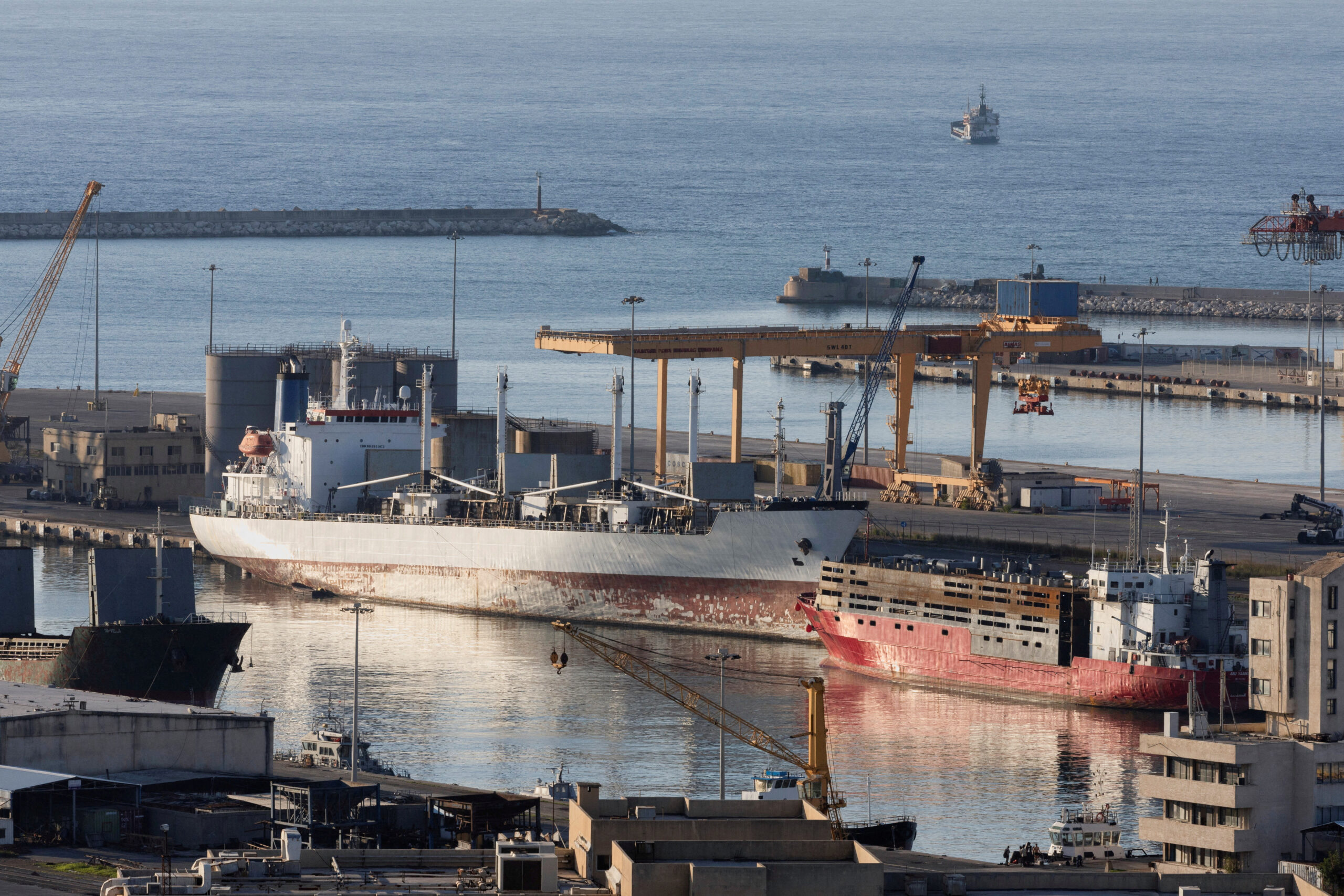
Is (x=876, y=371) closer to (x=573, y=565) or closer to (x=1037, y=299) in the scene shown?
(x=1037, y=299)

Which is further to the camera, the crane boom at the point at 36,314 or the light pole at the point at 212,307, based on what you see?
the crane boom at the point at 36,314

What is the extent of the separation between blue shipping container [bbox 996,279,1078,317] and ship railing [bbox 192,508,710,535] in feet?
88.8

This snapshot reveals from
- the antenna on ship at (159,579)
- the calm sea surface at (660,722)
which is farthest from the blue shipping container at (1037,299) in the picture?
the antenna on ship at (159,579)

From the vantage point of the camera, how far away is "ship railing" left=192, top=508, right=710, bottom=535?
65.5 m

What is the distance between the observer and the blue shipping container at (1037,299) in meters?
88.6

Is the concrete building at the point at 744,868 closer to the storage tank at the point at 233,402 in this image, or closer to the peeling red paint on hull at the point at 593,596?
the peeling red paint on hull at the point at 593,596

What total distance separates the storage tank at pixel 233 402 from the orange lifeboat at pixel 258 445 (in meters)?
5.26

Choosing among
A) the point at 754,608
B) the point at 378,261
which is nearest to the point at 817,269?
the point at 378,261

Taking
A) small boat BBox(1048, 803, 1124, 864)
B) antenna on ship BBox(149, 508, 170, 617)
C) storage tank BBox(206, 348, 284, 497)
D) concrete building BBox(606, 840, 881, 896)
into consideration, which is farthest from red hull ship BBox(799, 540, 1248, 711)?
storage tank BBox(206, 348, 284, 497)

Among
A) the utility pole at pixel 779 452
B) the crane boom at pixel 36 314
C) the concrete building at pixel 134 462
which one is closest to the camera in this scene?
the utility pole at pixel 779 452

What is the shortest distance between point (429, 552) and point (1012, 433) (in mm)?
45109

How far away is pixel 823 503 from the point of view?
63.5m

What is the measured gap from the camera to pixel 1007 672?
56.6 metres

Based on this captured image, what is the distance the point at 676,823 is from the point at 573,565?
132 ft
